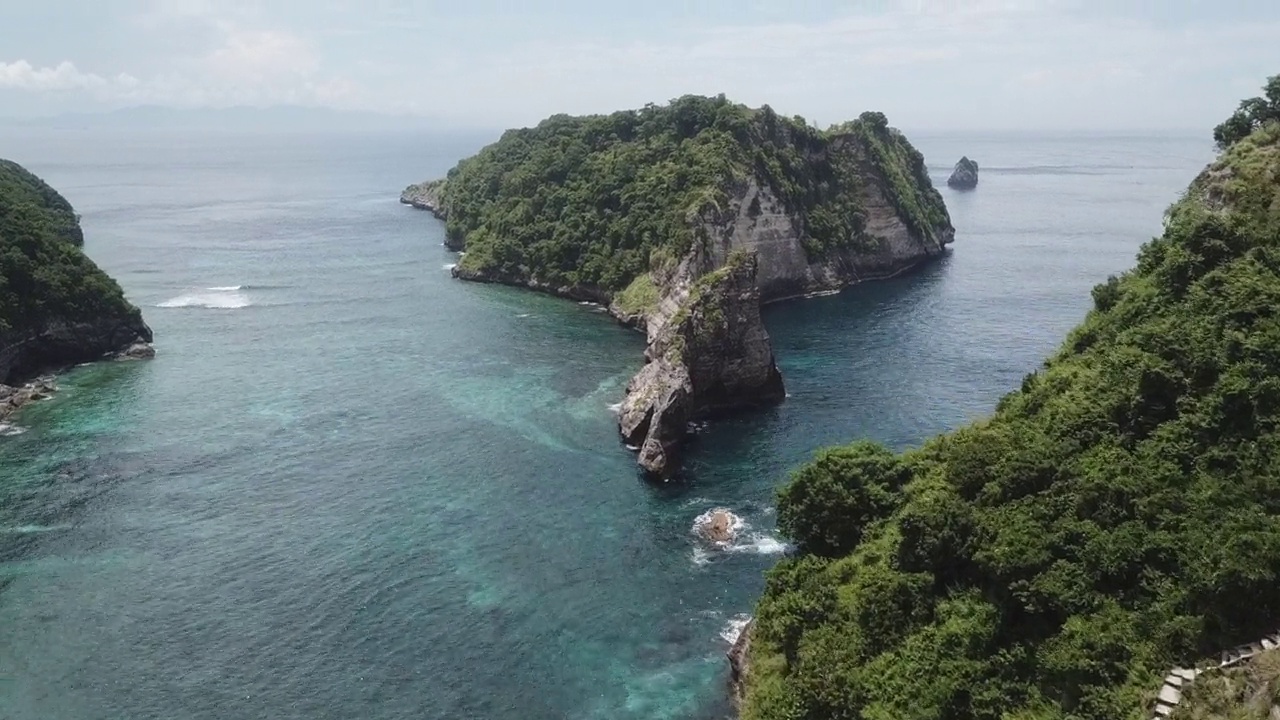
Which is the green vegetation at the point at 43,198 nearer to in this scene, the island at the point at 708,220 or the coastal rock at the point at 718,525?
the island at the point at 708,220

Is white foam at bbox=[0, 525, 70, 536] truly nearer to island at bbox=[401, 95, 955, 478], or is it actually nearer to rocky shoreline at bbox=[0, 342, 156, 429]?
rocky shoreline at bbox=[0, 342, 156, 429]

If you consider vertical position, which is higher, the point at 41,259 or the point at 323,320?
the point at 41,259

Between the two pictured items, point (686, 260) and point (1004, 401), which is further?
point (686, 260)

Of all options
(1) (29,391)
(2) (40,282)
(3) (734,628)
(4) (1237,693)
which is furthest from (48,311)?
(4) (1237,693)

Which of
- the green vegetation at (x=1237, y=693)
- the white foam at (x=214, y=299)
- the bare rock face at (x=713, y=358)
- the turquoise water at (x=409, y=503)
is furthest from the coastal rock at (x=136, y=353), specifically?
the green vegetation at (x=1237, y=693)

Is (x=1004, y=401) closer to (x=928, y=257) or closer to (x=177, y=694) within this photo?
(x=177, y=694)

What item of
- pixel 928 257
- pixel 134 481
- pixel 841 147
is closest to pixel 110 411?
pixel 134 481

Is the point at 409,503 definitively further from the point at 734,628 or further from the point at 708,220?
the point at 708,220
